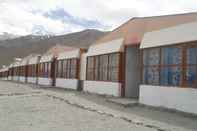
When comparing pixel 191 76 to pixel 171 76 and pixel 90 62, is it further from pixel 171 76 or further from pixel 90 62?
pixel 90 62

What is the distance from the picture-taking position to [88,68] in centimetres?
2892

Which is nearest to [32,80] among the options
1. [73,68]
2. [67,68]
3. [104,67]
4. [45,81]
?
[45,81]

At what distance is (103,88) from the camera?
2514 cm

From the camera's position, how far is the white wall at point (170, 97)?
14.8 m

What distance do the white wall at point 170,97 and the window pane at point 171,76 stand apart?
0.24 m

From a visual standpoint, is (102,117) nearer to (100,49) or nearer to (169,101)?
(169,101)

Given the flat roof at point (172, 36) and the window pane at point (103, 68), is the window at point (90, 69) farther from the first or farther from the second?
Answer: the flat roof at point (172, 36)

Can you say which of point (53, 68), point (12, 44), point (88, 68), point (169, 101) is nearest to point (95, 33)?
point (12, 44)

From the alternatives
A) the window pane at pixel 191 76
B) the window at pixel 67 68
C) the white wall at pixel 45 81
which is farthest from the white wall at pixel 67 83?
the window pane at pixel 191 76

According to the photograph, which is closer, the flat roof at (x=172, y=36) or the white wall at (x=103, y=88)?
the flat roof at (x=172, y=36)

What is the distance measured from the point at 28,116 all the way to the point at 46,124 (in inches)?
95.8

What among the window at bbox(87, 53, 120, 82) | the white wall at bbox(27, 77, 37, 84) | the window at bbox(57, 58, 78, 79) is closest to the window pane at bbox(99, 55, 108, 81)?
the window at bbox(87, 53, 120, 82)

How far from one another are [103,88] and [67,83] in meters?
10.3

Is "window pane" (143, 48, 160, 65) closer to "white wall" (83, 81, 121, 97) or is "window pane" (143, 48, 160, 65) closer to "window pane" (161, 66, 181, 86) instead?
"window pane" (161, 66, 181, 86)
